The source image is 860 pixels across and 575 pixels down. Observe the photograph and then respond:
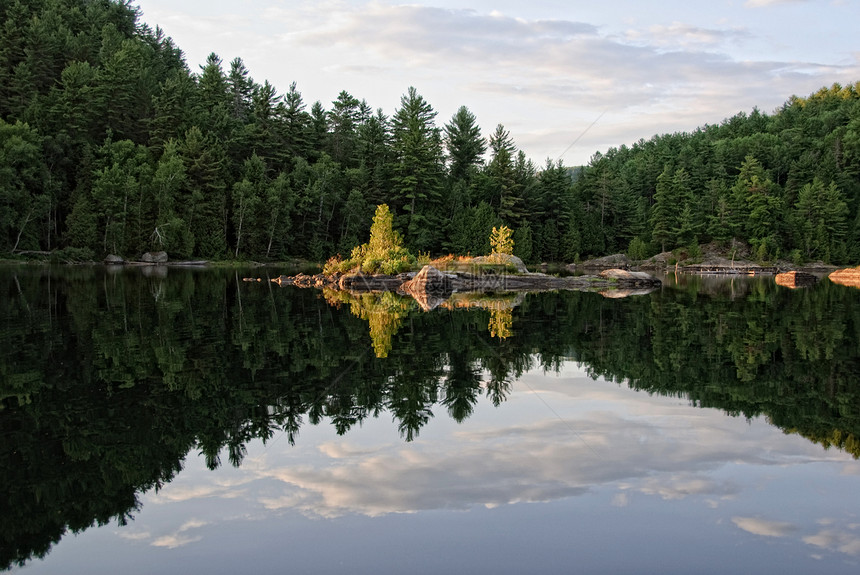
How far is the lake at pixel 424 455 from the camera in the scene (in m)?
5.15

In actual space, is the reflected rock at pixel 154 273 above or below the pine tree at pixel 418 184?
below

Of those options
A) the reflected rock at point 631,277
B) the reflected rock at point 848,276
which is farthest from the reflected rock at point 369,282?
the reflected rock at point 848,276

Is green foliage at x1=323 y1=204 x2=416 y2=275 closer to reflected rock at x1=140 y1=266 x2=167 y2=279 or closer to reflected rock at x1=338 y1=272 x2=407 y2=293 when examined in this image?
reflected rock at x1=338 y1=272 x2=407 y2=293

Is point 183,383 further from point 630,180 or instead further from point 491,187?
point 630,180

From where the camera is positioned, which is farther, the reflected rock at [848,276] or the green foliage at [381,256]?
the reflected rock at [848,276]

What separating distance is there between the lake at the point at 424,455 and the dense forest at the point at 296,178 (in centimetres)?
5372

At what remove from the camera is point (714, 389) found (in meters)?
10.7

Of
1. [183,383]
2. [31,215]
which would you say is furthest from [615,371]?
[31,215]

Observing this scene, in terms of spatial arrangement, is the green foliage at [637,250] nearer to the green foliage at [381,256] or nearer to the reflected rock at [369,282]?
the green foliage at [381,256]

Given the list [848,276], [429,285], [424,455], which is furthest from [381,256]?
[848,276]

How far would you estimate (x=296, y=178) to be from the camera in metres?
75.8

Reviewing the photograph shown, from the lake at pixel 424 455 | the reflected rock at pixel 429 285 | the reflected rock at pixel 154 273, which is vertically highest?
the reflected rock at pixel 154 273

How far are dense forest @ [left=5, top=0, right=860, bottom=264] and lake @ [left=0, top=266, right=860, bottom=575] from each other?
53.7 metres

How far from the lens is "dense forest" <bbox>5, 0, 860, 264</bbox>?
211 ft
